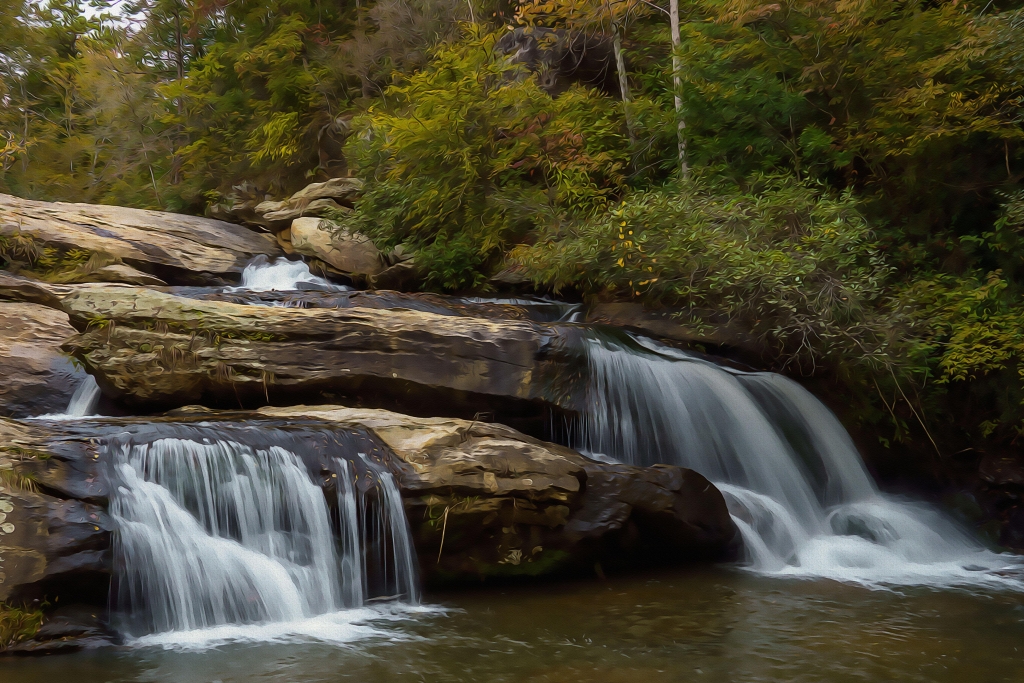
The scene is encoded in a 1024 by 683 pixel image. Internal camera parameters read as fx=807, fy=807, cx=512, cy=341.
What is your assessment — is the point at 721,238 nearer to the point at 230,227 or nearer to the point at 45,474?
the point at 45,474

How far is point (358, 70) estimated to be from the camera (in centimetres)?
1722

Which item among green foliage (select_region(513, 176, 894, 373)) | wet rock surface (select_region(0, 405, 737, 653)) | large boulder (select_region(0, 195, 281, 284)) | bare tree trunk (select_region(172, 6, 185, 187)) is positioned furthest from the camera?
bare tree trunk (select_region(172, 6, 185, 187))

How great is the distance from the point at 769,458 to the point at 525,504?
3.12 meters

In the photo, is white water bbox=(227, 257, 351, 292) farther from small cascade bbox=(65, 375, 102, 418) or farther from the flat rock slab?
small cascade bbox=(65, 375, 102, 418)

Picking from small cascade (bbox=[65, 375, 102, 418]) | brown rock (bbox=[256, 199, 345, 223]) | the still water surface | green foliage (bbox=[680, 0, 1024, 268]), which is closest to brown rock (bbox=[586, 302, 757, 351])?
green foliage (bbox=[680, 0, 1024, 268])

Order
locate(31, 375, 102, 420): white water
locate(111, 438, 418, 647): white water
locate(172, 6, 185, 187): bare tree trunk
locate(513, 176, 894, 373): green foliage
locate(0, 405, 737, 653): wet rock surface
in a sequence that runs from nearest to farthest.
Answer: locate(0, 405, 737, 653): wet rock surface
locate(111, 438, 418, 647): white water
locate(31, 375, 102, 420): white water
locate(513, 176, 894, 373): green foliage
locate(172, 6, 185, 187): bare tree trunk

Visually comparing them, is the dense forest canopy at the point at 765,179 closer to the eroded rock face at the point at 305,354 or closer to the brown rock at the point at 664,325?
the brown rock at the point at 664,325

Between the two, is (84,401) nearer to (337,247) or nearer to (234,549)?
(234,549)

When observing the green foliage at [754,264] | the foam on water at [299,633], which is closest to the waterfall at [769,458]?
the green foliage at [754,264]

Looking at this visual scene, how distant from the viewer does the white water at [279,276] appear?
11883 mm

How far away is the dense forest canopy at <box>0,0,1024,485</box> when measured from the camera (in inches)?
342

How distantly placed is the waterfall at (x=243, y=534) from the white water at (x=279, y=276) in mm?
6161

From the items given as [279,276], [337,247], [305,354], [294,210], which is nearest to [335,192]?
[294,210]

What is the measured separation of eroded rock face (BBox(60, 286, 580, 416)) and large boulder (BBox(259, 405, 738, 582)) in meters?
0.46
